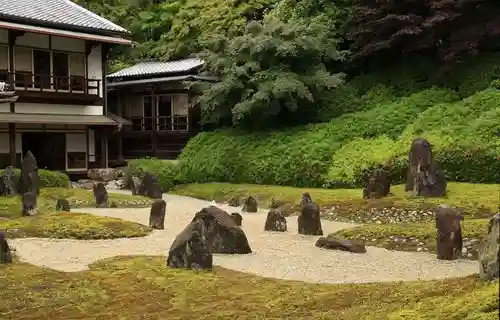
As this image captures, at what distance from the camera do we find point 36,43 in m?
28.2

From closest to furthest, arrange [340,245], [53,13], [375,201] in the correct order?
[340,245], [375,201], [53,13]

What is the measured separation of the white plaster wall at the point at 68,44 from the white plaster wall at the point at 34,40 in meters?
0.41

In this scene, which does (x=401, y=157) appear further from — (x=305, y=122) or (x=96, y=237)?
(x=96, y=237)

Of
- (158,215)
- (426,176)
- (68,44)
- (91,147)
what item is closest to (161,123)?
(91,147)

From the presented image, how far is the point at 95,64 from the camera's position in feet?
101

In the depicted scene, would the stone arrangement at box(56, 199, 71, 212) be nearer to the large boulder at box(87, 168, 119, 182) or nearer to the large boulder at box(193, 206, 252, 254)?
the large boulder at box(193, 206, 252, 254)

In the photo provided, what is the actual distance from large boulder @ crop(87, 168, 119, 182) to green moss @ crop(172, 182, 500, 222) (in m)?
7.53

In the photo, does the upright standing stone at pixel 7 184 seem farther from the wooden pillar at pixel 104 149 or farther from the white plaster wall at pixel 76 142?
the wooden pillar at pixel 104 149

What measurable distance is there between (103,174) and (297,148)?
9.78m

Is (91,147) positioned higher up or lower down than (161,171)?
higher up

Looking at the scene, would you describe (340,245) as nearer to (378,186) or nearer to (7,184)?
(378,186)

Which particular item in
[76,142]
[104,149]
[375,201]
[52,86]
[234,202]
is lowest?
[234,202]

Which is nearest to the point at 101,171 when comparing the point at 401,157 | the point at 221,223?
the point at 401,157

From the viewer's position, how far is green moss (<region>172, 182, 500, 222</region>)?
16.3 m
